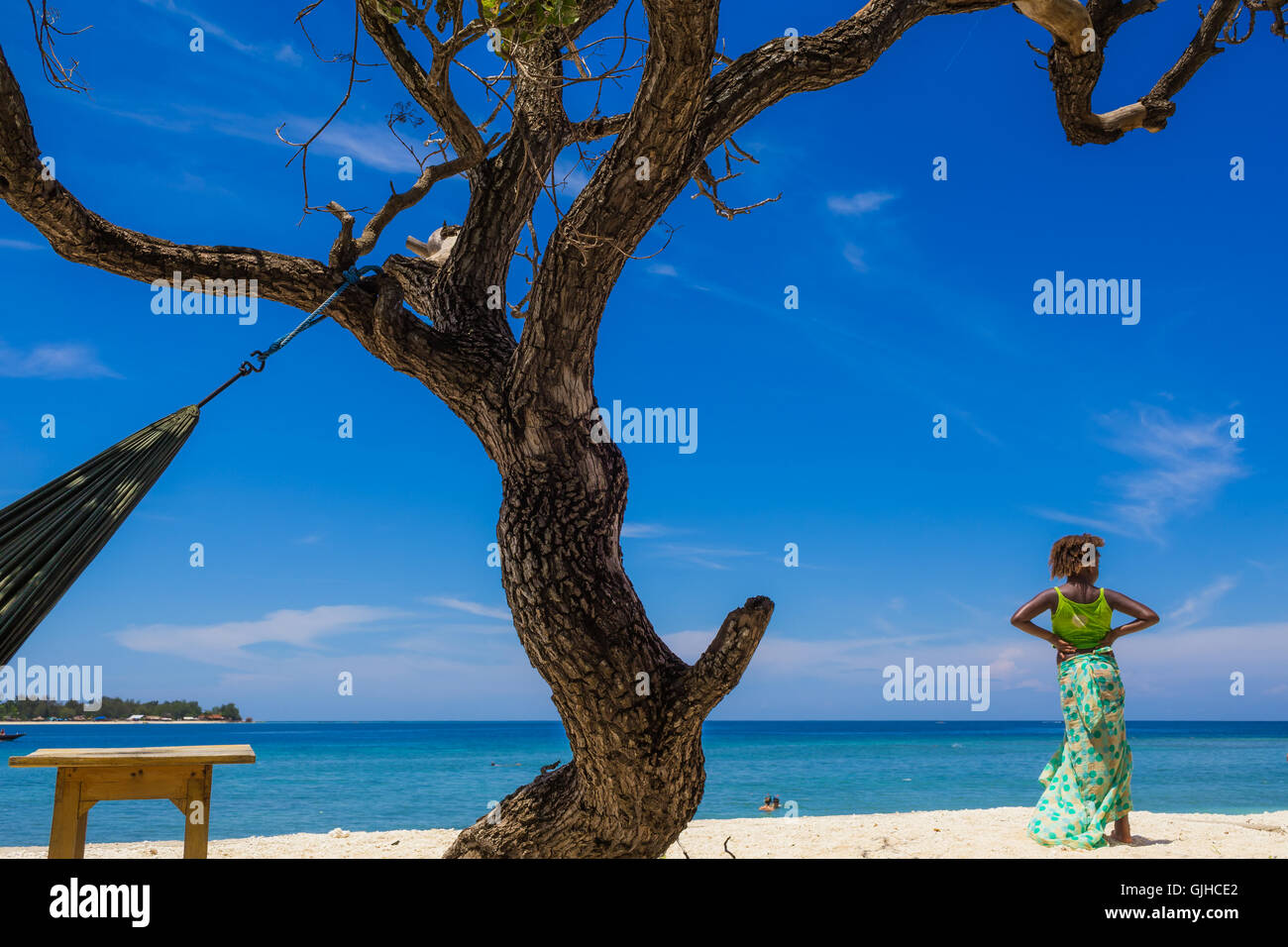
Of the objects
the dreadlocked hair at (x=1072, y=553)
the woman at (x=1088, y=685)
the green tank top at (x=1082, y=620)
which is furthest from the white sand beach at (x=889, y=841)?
the dreadlocked hair at (x=1072, y=553)

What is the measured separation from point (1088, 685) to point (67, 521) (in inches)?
178

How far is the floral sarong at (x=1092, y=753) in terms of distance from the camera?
15.0ft

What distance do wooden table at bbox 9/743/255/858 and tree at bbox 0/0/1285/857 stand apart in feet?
2.75

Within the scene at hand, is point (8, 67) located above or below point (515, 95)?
below

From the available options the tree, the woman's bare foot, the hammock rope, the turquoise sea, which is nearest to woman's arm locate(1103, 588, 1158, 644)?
the woman's bare foot

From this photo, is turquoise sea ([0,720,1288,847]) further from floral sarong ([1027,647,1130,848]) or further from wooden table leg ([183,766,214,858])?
wooden table leg ([183,766,214,858])

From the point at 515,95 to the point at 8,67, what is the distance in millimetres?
1600

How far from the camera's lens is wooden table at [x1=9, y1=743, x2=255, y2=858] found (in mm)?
2408

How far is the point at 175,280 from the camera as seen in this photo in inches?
118

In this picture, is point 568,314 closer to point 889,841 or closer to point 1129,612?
point 1129,612
